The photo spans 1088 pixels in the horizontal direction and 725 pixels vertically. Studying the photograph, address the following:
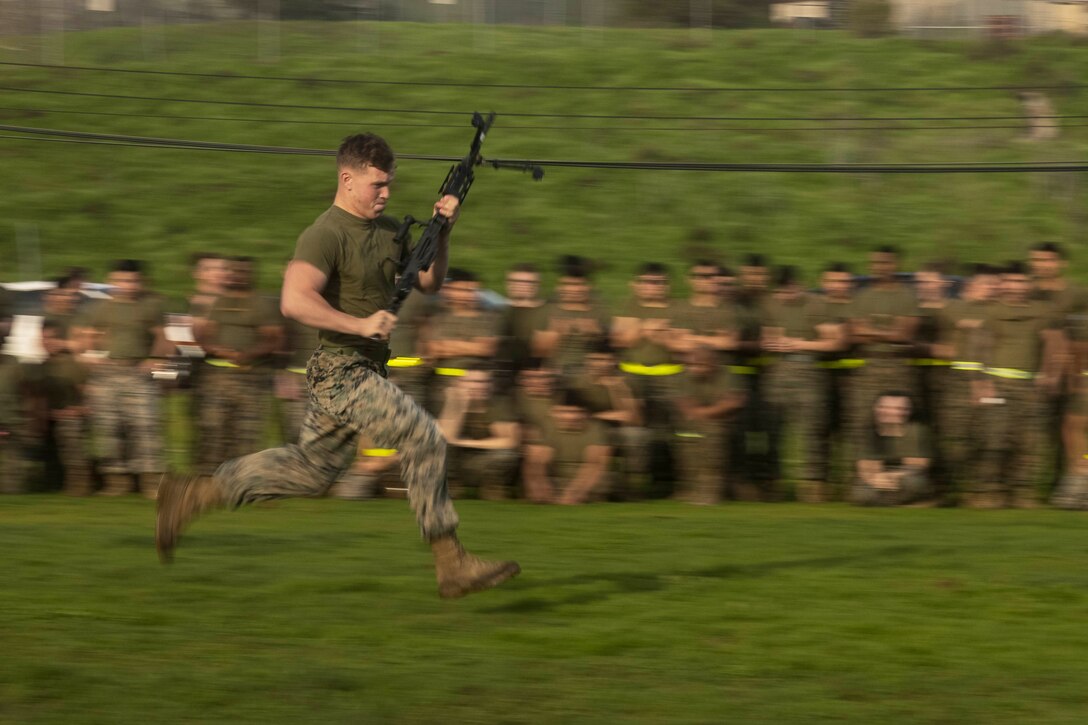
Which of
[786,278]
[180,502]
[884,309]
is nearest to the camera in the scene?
[180,502]

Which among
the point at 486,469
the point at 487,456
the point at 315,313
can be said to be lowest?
the point at 486,469

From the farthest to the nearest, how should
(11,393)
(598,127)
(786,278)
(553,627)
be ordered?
(598,127)
(786,278)
(11,393)
(553,627)

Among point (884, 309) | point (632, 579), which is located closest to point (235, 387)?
point (884, 309)

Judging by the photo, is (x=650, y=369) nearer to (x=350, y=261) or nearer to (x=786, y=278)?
(x=786, y=278)

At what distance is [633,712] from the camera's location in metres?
5.39

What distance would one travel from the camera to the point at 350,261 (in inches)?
270

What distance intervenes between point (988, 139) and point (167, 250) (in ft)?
58.1

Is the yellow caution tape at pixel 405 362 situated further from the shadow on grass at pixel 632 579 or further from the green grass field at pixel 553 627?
the shadow on grass at pixel 632 579

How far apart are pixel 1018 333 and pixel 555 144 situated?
23.8m

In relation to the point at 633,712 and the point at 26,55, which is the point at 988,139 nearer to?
the point at 26,55

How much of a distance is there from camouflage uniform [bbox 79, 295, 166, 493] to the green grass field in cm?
198

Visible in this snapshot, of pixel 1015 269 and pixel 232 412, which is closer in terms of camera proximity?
pixel 1015 269

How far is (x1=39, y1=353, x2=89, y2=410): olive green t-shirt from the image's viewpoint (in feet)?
41.0

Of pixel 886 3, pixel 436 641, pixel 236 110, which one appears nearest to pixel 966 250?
pixel 886 3
